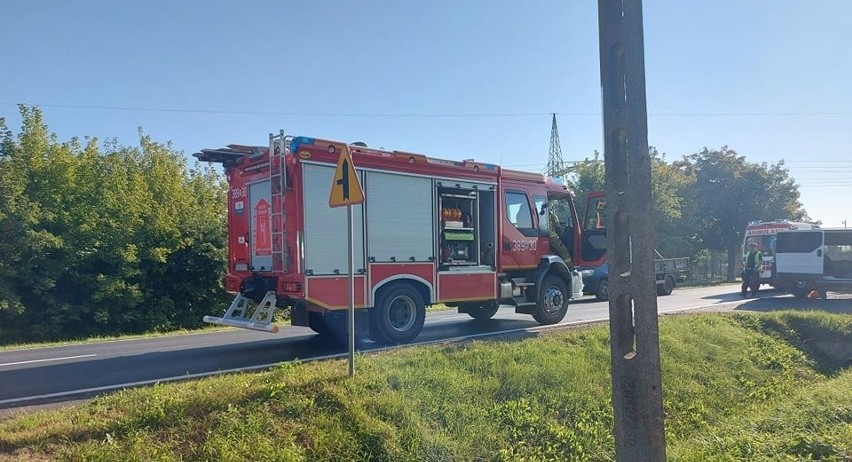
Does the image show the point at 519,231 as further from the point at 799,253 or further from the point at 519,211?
the point at 799,253

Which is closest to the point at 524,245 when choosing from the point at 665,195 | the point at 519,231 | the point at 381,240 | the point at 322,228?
the point at 519,231

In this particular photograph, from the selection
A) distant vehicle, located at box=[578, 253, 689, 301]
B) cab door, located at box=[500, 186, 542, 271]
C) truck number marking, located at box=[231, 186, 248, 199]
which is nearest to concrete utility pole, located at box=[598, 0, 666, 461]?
truck number marking, located at box=[231, 186, 248, 199]

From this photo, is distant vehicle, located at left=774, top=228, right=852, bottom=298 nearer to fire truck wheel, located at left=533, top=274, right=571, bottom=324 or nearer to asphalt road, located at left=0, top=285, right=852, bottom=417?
asphalt road, located at left=0, top=285, right=852, bottom=417

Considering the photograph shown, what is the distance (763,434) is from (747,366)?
14.0 ft

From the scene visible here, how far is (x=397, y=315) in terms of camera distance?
10531mm

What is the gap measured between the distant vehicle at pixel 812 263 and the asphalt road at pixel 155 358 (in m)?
12.0

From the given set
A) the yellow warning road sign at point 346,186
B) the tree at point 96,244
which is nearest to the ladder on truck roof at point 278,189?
the yellow warning road sign at point 346,186

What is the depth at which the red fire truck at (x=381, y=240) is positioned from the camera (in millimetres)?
9352

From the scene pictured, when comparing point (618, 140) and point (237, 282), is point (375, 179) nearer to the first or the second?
point (237, 282)

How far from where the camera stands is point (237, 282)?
10.4 m

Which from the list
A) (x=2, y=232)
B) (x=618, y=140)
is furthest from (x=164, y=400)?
(x=2, y=232)

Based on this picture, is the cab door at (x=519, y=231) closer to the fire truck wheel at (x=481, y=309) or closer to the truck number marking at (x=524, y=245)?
the truck number marking at (x=524, y=245)

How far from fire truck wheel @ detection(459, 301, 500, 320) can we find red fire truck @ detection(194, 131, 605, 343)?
0.06 m

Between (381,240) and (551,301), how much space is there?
15.3 ft
